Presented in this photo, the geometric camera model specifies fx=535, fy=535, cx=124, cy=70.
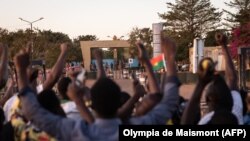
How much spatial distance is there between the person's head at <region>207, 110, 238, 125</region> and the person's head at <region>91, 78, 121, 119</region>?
924 mm

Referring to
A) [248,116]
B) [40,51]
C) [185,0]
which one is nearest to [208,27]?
[185,0]

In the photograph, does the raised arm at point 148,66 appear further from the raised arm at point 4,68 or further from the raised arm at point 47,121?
the raised arm at point 4,68

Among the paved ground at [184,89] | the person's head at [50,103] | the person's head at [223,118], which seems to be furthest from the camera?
the paved ground at [184,89]

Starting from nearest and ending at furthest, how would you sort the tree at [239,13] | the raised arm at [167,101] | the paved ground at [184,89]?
the raised arm at [167,101]
the paved ground at [184,89]
the tree at [239,13]

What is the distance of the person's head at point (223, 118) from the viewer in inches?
160

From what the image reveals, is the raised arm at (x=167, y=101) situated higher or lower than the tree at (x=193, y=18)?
lower

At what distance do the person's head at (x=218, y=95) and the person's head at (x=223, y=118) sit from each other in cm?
14

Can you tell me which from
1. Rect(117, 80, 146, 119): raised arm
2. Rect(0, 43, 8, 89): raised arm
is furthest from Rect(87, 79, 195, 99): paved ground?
Rect(117, 80, 146, 119): raised arm

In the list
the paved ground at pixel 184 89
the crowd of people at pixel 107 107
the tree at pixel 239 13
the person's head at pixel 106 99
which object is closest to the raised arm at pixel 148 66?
the crowd of people at pixel 107 107

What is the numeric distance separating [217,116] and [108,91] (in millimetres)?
1054

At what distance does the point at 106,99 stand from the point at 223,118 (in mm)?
1054

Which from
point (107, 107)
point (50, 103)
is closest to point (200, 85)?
point (107, 107)

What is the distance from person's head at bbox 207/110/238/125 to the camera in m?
4.08

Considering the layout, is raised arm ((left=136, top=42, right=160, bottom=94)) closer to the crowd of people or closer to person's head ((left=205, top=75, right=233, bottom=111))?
the crowd of people
